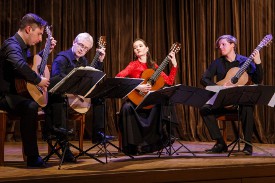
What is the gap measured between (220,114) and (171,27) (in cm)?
282

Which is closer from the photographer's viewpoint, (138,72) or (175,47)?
(175,47)

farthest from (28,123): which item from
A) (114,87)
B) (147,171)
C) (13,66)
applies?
(147,171)

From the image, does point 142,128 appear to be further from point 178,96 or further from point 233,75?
point 233,75

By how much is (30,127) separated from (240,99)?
7.27 feet

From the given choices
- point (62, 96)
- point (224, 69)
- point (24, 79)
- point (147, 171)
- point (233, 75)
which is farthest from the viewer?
point (224, 69)

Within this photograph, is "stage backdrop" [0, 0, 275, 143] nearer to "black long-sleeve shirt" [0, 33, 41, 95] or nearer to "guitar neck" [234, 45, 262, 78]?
"guitar neck" [234, 45, 262, 78]

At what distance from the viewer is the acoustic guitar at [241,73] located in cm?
520

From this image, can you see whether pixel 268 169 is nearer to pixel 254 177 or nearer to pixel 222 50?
pixel 254 177

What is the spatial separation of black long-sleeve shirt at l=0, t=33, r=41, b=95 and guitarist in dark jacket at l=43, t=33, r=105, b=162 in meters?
0.45

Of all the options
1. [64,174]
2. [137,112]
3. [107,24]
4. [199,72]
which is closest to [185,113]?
[199,72]

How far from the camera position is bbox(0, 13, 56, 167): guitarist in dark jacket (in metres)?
3.92

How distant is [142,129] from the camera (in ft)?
16.2

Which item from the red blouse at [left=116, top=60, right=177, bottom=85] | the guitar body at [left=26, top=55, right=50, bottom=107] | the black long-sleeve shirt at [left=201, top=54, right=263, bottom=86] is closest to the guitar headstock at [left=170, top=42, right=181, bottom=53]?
the red blouse at [left=116, top=60, right=177, bottom=85]

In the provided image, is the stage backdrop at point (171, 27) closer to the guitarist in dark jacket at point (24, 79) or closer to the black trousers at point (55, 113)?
the black trousers at point (55, 113)
